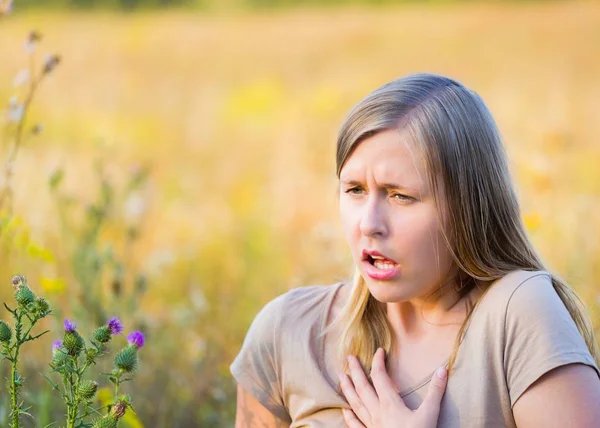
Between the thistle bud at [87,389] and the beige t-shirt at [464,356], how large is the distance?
1.60ft

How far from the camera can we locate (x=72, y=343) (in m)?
1.18

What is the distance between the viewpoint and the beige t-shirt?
1393 mm

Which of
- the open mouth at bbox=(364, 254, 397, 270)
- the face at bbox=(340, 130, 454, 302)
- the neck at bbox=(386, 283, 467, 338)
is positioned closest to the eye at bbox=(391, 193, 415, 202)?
the face at bbox=(340, 130, 454, 302)

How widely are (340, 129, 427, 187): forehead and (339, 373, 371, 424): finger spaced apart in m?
0.37

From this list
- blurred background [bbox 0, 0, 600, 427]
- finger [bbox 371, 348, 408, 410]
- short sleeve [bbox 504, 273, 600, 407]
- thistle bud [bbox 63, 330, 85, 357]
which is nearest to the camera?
thistle bud [bbox 63, 330, 85, 357]

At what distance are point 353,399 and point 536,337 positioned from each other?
1.12 feet

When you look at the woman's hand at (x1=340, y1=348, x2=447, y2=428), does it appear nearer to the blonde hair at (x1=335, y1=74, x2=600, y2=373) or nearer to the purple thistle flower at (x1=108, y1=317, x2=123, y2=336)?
the blonde hair at (x1=335, y1=74, x2=600, y2=373)

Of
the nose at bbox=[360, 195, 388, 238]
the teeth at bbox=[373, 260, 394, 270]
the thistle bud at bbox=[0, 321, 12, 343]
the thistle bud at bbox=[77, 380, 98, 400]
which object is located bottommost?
the thistle bud at bbox=[77, 380, 98, 400]

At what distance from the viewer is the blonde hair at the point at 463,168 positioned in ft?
4.80

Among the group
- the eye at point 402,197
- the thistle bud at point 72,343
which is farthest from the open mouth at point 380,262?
the thistle bud at point 72,343

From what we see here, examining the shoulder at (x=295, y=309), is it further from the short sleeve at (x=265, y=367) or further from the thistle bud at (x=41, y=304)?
the thistle bud at (x=41, y=304)

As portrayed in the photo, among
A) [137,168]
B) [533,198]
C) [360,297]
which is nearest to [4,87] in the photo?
[533,198]

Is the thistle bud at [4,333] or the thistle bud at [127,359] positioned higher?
the thistle bud at [4,333]

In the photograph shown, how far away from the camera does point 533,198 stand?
4445mm
